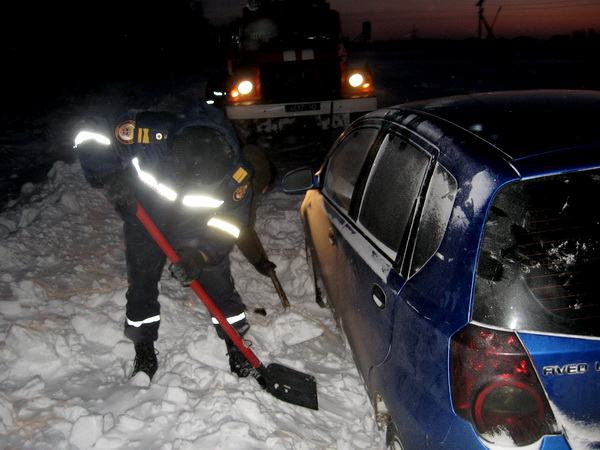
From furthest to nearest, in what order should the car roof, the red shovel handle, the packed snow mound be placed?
the red shovel handle → the packed snow mound → the car roof

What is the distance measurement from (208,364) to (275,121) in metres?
5.43

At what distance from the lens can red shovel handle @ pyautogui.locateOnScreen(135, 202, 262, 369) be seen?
2.81 metres

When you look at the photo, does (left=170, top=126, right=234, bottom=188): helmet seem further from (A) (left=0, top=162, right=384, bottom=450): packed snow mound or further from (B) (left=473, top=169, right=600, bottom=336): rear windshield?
(B) (left=473, top=169, right=600, bottom=336): rear windshield

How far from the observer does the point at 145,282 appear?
3.03m

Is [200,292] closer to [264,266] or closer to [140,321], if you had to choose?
[140,321]

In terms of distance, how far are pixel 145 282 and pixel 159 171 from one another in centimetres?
77

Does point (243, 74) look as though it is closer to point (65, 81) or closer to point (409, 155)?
point (409, 155)

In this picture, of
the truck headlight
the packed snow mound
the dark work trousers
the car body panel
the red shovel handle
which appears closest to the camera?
the car body panel

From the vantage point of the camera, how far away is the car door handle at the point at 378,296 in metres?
2.04

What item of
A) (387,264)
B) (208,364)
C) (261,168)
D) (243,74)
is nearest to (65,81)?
(243,74)

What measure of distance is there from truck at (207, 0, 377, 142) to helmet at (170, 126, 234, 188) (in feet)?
16.5

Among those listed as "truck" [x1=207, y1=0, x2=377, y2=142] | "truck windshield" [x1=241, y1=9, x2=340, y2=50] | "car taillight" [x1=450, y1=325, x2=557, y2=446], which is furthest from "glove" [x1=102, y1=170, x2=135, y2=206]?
"truck windshield" [x1=241, y1=9, x2=340, y2=50]

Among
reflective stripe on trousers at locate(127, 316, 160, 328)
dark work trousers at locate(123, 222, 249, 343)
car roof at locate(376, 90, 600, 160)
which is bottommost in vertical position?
reflective stripe on trousers at locate(127, 316, 160, 328)

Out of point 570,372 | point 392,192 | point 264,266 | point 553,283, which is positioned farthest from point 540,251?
point 264,266
